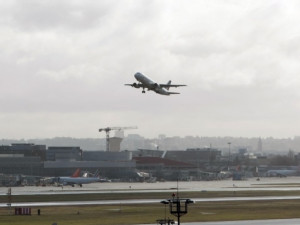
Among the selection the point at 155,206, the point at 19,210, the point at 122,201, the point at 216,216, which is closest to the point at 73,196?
the point at 122,201

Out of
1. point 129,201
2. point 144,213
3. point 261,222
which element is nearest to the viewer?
point 261,222

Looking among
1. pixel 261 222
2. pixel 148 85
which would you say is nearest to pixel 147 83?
pixel 148 85

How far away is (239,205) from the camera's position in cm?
14600

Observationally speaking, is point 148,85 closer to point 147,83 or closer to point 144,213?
point 147,83

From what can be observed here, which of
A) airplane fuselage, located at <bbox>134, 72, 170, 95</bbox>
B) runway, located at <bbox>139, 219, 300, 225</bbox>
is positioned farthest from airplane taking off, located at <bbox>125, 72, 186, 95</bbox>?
runway, located at <bbox>139, 219, 300, 225</bbox>

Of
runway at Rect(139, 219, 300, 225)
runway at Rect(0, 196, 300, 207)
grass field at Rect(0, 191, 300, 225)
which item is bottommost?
runway at Rect(139, 219, 300, 225)

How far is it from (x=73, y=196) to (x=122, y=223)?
6937 centimetres

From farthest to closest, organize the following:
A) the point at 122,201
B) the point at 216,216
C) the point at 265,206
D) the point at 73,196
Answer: the point at 73,196 < the point at 122,201 < the point at 265,206 < the point at 216,216

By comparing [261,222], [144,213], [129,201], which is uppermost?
[129,201]

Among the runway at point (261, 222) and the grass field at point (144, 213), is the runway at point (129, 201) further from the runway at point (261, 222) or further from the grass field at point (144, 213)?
the runway at point (261, 222)

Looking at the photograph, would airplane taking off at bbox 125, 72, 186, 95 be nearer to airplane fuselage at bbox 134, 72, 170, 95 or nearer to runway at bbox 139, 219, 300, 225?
airplane fuselage at bbox 134, 72, 170, 95

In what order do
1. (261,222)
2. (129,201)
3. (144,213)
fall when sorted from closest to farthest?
(261,222) → (144,213) → (129,201)

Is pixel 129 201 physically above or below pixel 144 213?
above

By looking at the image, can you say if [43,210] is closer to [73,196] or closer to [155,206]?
[155,206]
